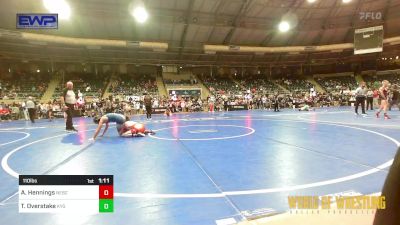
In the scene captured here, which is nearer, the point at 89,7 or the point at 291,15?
the point at 89,7

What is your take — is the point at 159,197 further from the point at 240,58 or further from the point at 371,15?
the point at 371,15

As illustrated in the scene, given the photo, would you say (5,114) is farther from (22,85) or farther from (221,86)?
(221,86)

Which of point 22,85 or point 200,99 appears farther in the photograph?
point 200,99

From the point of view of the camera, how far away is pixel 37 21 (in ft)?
11.7

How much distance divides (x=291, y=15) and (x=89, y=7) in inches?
841

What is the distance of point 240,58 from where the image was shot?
37250 mm

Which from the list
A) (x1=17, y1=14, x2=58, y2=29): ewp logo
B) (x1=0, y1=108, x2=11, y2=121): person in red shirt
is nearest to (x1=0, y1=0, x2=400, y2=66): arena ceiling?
(x1=0, y1=108, x2=11, y2=121): person in red shirt

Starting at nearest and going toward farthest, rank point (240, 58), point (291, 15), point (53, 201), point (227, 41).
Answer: point (53, 201)
point (291, 15)
point (227, 41)
point (240, 58)

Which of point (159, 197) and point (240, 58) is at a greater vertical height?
point (240, 58)

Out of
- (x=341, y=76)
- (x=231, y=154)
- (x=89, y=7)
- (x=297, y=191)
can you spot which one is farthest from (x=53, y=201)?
(x=341, y=76)
